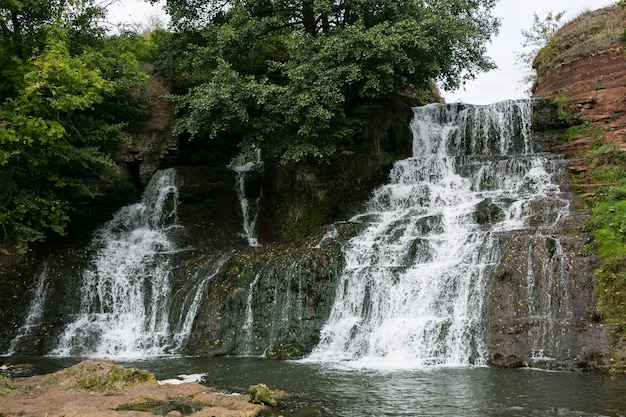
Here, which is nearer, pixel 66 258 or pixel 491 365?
pixel 491 365

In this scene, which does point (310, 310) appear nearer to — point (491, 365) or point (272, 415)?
point (491, 365)

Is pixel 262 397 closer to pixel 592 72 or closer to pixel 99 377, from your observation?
pixel 99 377

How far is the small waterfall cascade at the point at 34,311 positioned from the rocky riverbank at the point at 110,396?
5992 millimetres

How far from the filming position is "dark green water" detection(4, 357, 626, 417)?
8.29 metres

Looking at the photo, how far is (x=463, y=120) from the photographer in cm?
2255

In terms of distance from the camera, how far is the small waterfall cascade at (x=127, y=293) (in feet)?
51.1

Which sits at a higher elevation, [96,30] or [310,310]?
[96,30]

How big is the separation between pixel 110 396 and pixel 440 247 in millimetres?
9124

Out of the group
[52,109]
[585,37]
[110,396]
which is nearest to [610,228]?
[110,396]

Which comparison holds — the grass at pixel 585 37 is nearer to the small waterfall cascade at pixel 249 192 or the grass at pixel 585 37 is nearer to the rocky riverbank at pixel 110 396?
the small waterfall cascade at pixel 249 192

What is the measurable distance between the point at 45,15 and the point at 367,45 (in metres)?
10.9

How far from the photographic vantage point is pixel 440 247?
15.0m

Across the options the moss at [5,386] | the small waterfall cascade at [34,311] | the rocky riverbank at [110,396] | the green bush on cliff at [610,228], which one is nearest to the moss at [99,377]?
the rocky riverbank at [110,396]

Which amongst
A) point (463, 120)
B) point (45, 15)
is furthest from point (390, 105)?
point (45, 15)
